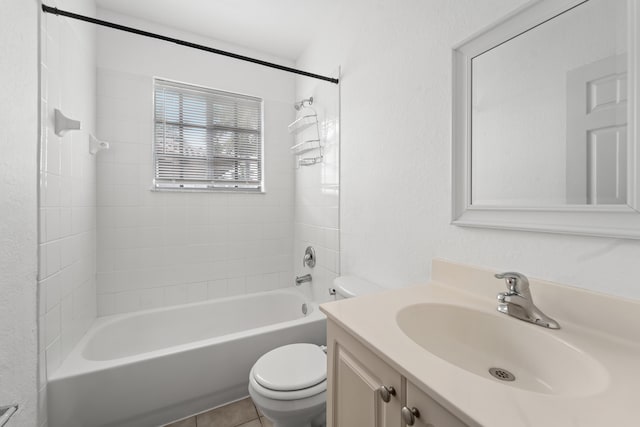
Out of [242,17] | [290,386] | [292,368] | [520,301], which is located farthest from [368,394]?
[242,17]

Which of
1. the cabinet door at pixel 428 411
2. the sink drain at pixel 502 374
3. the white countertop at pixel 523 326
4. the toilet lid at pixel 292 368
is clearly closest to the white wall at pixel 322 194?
the toilet lid at pixel 292 368

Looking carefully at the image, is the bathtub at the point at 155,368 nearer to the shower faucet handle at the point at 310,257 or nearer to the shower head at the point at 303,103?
the shower faucet handle at the point at 310,257

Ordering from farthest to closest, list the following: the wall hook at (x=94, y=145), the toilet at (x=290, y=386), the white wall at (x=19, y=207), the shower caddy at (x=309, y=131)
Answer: the shower caddy at (x=309, y=131)
the wall hook at (x=94, y=145)
the toilet at (x=290, y=386)
the white wall at (x=19, y=207)

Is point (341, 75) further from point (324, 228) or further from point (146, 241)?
point (146, 241)

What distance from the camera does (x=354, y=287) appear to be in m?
1.47

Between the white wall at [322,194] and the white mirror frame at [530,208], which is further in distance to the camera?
the white wall at [322,194]

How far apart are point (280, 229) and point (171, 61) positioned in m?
1.72

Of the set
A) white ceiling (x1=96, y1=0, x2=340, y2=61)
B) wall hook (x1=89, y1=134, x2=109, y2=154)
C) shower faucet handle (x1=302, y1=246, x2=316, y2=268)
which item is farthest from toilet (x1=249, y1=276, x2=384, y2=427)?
white ceiling (x1=96, y1=0, x2=340, y2=61)

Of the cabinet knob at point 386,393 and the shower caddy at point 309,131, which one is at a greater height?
the shower caddy at point 309,131

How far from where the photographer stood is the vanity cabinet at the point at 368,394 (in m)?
0.52

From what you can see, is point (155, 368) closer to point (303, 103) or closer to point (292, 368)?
point (292, 368)

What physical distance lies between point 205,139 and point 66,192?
3.62 feet

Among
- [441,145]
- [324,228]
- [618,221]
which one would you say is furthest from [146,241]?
[618,221]

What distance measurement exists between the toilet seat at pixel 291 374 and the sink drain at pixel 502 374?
29.2 inches
